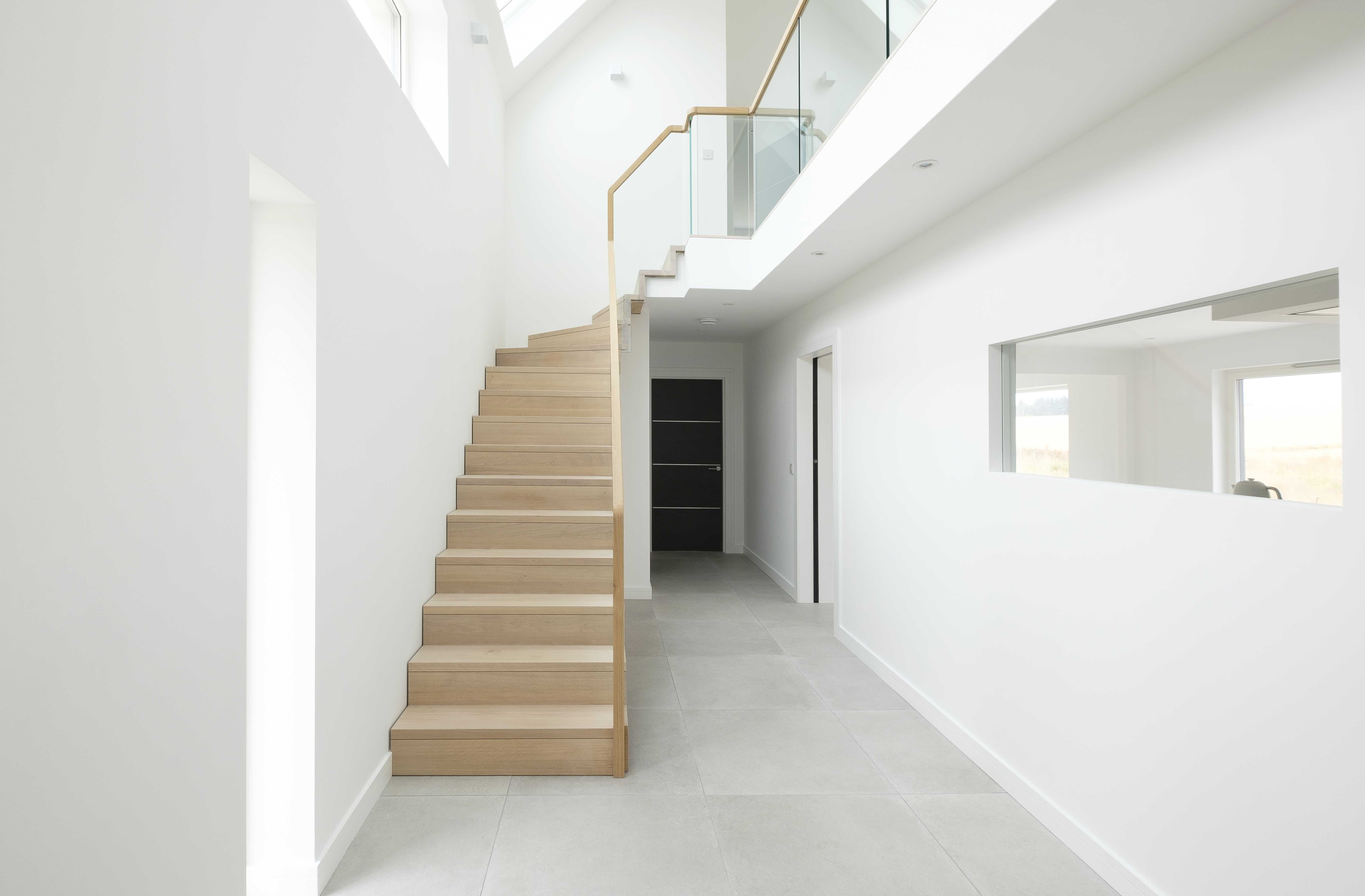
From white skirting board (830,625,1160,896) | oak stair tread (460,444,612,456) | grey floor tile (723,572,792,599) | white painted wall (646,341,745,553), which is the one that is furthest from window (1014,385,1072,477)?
white painted wall (646,341,745,553)

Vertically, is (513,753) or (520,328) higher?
(520,328)

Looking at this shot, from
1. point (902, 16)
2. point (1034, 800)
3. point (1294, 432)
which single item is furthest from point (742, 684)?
point (902, 16)

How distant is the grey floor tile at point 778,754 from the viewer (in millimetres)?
2811

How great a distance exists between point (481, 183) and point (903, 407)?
9.80ft

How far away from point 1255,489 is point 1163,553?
0.96ft

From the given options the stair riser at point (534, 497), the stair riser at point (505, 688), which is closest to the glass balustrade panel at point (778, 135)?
the stair riser at point (534, 497)

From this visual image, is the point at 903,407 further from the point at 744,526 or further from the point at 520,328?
the point at 744,526

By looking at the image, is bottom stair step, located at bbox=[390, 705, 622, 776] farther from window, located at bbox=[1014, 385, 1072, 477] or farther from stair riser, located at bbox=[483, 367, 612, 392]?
stair riser, located at bbox=[483, 367, 612, 392]

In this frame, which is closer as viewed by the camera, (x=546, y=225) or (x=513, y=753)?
(x=513, y=753)

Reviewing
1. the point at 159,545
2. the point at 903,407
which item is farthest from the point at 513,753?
the point at 903,407

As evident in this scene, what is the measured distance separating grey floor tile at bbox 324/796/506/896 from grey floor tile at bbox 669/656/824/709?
1.28 m

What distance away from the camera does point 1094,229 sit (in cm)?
230

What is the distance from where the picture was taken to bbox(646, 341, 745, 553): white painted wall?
26.6ft

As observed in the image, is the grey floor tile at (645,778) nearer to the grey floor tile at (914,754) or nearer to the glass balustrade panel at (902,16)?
the grey floor tile at (914,754)
